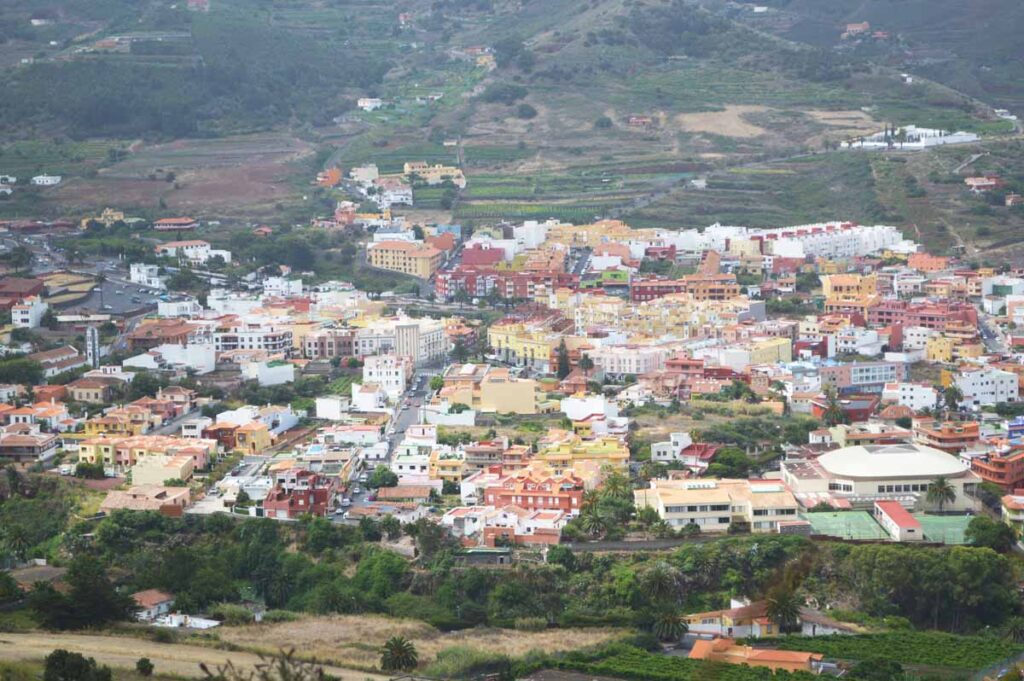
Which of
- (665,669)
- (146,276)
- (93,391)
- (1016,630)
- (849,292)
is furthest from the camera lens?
(146,276)

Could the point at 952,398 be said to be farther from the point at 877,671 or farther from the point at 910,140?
the point at 910,140

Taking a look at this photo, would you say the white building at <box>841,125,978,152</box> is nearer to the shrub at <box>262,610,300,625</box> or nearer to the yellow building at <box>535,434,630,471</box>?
the yellow building at <box>535,434,630,471</box>

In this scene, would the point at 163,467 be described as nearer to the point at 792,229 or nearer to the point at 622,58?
the point at 792,229

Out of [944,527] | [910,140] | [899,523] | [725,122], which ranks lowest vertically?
[944,527]

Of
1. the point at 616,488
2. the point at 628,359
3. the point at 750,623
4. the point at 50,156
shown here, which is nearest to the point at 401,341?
the point at 628,359

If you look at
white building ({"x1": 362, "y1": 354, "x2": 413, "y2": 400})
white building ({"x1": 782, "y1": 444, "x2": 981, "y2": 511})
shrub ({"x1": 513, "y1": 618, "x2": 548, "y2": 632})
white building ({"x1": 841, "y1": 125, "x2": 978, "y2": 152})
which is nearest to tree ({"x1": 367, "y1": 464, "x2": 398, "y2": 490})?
shrub ({"x1": 513, "y1": 618, "x2": 548, "y2": 632})

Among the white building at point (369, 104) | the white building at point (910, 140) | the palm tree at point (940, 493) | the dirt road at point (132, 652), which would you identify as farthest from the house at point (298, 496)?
the white building at point (369, 104)
